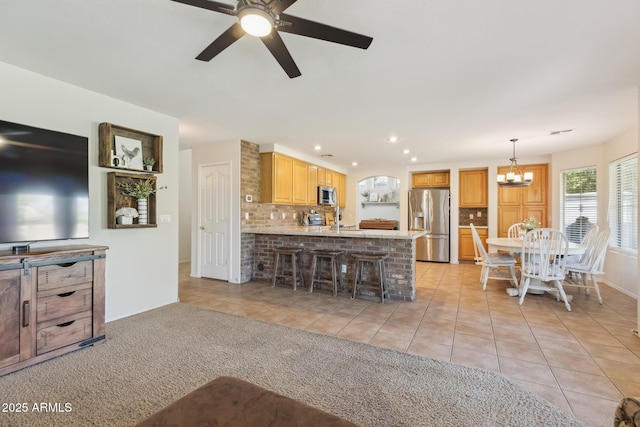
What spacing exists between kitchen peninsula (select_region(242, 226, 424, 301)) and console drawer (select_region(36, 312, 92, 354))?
2.52 m

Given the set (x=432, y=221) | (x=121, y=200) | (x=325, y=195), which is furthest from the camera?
(x=432, y=221)

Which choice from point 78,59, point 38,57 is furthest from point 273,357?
point 38,57

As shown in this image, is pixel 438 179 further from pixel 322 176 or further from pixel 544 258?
pixel 544 258

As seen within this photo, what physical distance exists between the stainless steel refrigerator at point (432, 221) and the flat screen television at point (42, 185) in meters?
6.46

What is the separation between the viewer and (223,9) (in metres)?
1.45

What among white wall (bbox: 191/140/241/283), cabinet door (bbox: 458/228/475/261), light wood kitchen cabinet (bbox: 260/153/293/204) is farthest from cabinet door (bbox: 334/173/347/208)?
white wall (bbox: 191/140/241/283)

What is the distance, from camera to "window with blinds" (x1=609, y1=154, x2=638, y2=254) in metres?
4.14

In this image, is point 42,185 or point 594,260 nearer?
point 42,185

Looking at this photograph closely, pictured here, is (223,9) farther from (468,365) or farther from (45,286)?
(468,365)

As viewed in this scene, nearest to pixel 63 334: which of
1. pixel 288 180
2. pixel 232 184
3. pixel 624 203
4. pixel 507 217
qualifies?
pixel 232 184

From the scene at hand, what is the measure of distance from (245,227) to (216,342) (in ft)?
8.21

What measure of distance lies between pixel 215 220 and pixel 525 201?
21.5 feet

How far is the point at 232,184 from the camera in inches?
190

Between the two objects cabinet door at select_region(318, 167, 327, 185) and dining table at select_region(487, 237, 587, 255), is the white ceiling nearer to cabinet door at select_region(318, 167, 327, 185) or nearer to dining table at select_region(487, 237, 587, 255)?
dining table at select_region(487, 237, 587, 255)
